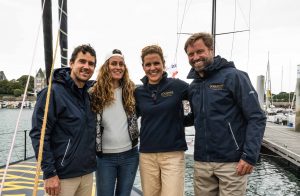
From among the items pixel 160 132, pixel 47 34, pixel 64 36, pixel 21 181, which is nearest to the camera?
pixel 160 132

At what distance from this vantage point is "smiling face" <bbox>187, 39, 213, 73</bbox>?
3.18 metres

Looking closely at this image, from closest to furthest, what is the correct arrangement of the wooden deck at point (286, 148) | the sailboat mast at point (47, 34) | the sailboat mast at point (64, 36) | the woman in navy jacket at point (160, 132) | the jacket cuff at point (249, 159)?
1. the jacket cuff at point (249, 159)
2. the woman in navy jacket at point (160, 132)
3. the sailboat mast at point (47, 34)
4. the sailboat mast at point (64, 36)
5. the wooden deck at point (286, 148)

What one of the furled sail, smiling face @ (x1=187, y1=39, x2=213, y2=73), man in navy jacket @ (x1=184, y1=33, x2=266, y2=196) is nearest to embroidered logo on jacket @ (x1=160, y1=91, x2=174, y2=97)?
man in navy jacket @ (x1=184, y1=33, x2=266, y2=196)

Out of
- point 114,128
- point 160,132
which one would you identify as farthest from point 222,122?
point 114,128

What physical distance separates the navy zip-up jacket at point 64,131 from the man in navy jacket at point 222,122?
1.24m

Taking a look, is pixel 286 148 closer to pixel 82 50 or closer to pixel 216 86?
pixel 216 86

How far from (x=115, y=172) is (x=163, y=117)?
0.90 m

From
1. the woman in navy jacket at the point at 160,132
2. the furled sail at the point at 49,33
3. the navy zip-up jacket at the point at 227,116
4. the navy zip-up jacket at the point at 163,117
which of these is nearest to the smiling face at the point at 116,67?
the woman in navy jacket at the point at 160,132

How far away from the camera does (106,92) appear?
345cm

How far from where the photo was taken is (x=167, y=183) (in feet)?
11.0

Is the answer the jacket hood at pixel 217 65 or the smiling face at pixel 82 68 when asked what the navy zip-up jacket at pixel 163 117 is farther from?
the smiling face at pixel 82 68

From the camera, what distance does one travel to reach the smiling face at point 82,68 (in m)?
3.05

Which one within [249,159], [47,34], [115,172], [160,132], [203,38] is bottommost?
[115,172]

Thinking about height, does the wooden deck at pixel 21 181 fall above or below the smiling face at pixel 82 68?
below
